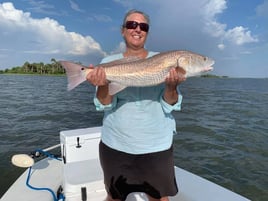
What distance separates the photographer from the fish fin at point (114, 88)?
99.7 inches

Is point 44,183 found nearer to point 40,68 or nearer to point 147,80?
point 147,80

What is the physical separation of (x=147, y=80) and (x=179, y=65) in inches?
12.5

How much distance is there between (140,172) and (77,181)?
39.0 inches

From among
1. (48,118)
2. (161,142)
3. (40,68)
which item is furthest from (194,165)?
(40,68)

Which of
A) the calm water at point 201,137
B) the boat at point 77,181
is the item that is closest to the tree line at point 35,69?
the calm water at point 201,137

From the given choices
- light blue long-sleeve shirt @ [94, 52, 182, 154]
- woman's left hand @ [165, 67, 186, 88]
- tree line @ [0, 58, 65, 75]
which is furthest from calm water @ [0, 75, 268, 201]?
tree line @ [0, 58, 65, 75]

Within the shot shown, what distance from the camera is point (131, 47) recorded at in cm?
269

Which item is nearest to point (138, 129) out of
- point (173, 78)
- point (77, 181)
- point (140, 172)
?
point (140, 172)

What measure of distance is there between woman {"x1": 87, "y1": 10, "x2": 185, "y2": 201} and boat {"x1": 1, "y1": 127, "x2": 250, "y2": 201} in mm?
669

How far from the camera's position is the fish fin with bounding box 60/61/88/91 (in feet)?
8.85

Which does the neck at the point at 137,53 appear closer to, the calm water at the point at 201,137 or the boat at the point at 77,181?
the boat at the point at 77,181

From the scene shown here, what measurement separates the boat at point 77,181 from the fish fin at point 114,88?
1.27 metres

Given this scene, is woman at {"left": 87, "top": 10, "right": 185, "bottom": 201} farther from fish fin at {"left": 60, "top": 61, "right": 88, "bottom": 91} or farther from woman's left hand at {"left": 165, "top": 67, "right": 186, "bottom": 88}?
fish fin at {"left": 60, "top": 61, "right": 88, "bottom": 91}

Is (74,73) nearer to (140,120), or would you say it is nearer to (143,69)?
(143,69)
